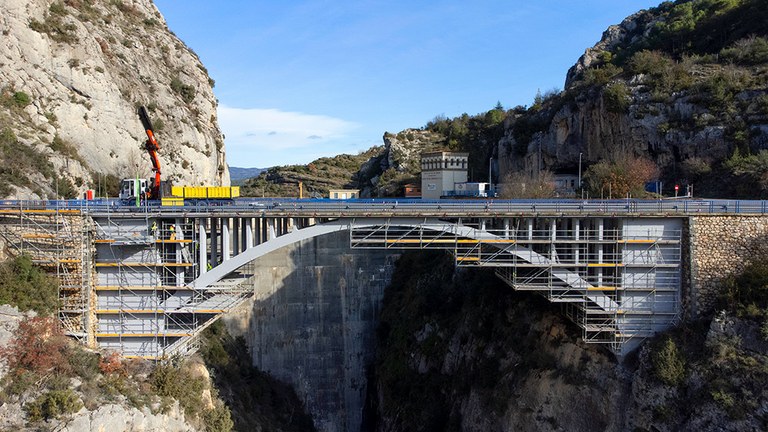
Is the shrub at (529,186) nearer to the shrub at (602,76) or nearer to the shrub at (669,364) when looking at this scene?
the shrub at (602,76)

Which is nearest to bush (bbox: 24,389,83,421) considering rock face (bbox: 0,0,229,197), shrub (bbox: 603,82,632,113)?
rock face (bbox: 0,0,229,197)

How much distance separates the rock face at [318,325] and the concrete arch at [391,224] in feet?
60.6

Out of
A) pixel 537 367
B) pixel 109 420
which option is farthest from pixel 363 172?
pixel 109 420

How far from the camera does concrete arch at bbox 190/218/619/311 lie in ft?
89.1

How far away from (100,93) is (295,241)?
86.4 feet

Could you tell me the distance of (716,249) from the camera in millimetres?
27703

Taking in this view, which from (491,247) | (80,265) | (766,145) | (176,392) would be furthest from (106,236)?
(766,145)

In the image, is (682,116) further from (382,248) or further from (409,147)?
(409,147)

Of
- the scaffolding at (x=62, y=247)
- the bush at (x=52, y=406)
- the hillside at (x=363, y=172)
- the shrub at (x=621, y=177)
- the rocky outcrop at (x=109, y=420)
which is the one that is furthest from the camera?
the hillside at (x=363, y=172)

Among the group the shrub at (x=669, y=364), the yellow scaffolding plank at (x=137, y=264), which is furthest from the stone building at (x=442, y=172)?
the yellow scaffolding plank at (x=137, y=264)

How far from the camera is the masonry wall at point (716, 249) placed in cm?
2753

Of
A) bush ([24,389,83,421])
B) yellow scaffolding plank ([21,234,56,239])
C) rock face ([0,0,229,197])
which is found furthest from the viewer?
rock face ([0,0,229,197])

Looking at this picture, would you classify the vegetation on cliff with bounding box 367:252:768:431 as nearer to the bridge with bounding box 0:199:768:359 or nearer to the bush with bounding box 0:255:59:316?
the bridge with bounding box 0:199:768:359

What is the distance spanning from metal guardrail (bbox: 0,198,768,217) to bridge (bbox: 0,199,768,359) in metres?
0.06
